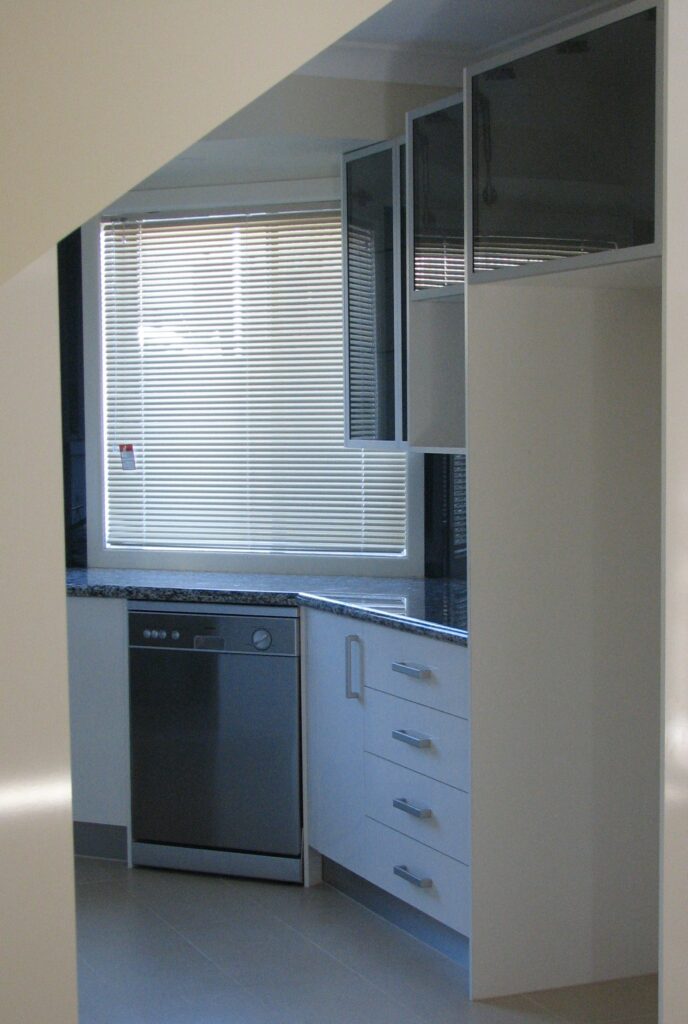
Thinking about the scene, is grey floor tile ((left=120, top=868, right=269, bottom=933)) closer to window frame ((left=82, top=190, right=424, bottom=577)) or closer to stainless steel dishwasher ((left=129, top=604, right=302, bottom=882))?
stainless steel dishwasher ((left=129, top=604, right=302, bottom=882))

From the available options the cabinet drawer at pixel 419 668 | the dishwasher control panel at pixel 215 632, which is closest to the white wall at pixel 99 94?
the cabinet drawer at pixel 419 668

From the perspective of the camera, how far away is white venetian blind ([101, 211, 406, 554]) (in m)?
4.63

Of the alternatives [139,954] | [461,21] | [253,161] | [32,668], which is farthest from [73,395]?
[32,668]

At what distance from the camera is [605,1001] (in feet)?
10.7

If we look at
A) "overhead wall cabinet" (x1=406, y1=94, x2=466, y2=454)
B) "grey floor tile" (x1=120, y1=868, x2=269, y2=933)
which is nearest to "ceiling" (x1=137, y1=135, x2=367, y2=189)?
"overhead wall cabinet" (x1=406, y1=94, x2=466, y2=454)

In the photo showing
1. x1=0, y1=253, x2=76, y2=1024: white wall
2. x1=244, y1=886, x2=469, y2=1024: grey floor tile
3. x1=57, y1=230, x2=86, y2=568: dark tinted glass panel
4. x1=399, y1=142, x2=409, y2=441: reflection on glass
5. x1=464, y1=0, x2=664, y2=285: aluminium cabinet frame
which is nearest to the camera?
x1=0, y1=253, x2=76, y2=1024: white wall

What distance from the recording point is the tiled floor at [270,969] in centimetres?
319

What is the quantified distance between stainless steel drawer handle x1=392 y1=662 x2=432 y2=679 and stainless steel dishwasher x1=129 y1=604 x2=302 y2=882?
0.55 metres

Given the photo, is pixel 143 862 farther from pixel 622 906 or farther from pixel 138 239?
pixel 138 239

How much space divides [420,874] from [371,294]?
185 cm

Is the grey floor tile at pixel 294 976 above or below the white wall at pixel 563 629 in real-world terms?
below

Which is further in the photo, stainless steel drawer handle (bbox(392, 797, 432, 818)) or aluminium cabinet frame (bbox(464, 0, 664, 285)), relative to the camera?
stainless steel drawer handle (bbox(392, 797, 432, 818))

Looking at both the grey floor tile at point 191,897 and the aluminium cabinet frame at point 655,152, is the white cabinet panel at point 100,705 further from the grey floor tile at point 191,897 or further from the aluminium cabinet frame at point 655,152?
the aluminium cabinet frame at point 655,152

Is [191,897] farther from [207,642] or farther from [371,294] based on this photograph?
[371,294]
